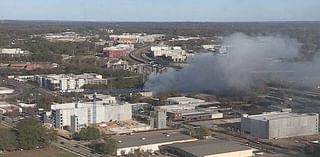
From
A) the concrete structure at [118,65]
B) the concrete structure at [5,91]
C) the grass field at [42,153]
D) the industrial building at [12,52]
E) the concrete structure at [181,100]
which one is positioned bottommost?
the grass field at [42,153]

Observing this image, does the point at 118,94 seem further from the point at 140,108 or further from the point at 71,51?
the point at 71,51

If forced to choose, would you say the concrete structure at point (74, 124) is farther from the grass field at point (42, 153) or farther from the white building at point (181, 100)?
the white building at point (181, 100)

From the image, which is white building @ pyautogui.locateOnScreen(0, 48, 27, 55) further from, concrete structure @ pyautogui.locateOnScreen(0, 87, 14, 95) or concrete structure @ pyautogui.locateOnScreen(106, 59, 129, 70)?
concrete structure @ pyautogui.locateOnScreen(0, 87, 14, 95)

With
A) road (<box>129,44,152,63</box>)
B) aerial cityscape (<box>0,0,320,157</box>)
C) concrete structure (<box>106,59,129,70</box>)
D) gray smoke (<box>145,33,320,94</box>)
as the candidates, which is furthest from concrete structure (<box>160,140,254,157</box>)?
road (<box>129,44,152,63</box>)

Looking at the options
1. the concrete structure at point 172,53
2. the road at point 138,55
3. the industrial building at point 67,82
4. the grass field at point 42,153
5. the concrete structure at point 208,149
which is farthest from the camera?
the road at point 138,55

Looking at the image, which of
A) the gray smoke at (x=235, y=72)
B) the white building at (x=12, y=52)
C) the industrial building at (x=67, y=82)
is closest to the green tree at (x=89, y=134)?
the gray smoke at (x=235, y=72)

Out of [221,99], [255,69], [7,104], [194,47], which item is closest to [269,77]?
[255,69]

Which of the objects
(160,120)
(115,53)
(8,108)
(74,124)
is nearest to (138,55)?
(115,53)

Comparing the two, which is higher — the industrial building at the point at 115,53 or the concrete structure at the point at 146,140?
the industrial building at the point at 115,53
